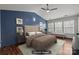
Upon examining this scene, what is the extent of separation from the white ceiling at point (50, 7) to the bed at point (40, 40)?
0.34m

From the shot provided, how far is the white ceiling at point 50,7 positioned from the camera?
199 centimetres

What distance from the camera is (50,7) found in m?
2.02

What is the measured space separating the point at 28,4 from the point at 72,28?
896 mm

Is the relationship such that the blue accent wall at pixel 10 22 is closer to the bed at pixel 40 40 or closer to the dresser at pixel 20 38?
the dresser at pixel 20 38

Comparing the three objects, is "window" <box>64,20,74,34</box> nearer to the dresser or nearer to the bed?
the bed

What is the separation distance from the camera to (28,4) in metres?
2.01

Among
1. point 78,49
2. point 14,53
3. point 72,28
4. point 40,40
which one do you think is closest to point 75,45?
point 78,49

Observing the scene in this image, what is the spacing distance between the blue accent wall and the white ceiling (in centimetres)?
7

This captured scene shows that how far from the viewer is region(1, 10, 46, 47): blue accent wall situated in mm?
2014

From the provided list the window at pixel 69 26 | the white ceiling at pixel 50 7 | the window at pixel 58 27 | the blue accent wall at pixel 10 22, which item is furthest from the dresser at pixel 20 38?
the window at pixel 69 26

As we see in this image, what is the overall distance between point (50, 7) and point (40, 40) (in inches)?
24.1

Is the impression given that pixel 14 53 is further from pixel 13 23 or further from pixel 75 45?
pixel 75 45

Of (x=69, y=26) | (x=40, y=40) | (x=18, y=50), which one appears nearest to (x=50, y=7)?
(x=69, y=26)
